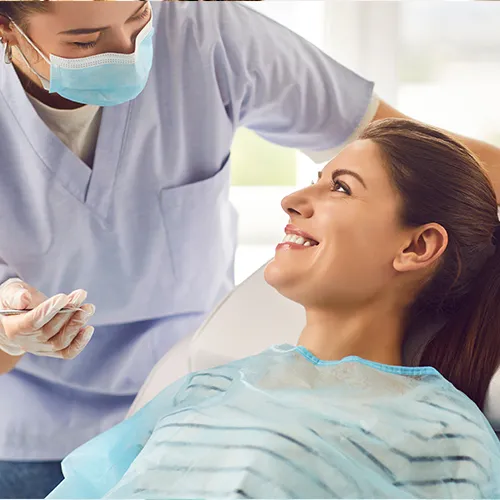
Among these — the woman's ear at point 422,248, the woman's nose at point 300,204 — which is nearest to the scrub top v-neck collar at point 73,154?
the woman's nose at point 300,204

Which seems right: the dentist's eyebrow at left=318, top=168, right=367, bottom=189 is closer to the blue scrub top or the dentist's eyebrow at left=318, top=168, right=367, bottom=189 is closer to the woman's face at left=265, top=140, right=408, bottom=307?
the woman's face at left=265, top=140, right=408, bottom=307

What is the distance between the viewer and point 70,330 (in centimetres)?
97

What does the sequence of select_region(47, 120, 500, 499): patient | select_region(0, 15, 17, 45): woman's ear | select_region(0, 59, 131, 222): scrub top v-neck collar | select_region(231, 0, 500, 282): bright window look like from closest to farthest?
select_region(47, 120, 500, 499): patient → select_region(0, 15, 17, 45): woman's ear → select_region(0, 59, 131, 222): scrub top v-neck collar → select_region(231, 0, 500, 282): bright window

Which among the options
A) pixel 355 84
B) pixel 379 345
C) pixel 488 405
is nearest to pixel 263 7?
pixel 355 84

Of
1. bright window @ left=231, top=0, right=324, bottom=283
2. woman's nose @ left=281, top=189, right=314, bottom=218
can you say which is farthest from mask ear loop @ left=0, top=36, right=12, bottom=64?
bright window @ left=231, top=0, right=324, bottom=283

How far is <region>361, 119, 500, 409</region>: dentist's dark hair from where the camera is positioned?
106cm

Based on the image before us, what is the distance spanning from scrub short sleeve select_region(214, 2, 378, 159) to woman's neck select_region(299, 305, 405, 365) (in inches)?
14.9

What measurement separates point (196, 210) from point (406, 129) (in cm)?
40

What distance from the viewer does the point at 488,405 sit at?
106 centimetres

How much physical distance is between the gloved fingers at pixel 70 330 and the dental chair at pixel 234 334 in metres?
0.27

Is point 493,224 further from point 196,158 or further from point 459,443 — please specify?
point 196,158

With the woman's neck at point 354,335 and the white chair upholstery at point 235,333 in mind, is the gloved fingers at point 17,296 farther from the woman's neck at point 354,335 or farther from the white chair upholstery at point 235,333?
the woman's neck at point 354,335

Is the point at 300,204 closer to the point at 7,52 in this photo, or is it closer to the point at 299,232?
the point at 299,232

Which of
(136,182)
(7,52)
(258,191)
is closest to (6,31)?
(7,52)
